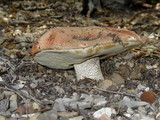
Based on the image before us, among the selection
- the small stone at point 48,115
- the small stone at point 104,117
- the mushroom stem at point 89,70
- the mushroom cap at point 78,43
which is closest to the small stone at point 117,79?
the mushroom stem at point 89,70

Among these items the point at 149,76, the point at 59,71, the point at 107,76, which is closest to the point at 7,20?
the point at 59,71

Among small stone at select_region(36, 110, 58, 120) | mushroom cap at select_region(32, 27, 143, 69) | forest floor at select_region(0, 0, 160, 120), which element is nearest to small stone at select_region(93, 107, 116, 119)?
forest floor at select_region(0, 0, 160, 120)

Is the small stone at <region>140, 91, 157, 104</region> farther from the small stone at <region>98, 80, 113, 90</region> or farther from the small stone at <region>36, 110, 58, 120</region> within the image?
the small stone at <region>36, 110, 58, 120</region>

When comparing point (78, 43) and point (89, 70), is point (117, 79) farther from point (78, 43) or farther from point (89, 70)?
point (78, 43)

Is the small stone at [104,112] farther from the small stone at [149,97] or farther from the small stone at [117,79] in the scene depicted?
the small stone at [117,79]

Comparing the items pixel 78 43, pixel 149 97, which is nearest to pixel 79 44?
pixel 78 43

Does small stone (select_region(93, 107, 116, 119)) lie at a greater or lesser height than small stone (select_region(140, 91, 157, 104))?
lesser

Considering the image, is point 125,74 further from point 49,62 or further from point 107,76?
point 49,62
